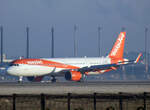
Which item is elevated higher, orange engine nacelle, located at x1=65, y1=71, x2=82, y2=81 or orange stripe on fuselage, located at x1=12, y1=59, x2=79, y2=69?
orange stripe on fuselage, located at x1=12, y1=59, x2=79, y2=69

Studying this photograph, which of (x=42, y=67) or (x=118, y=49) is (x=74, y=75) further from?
(x=118, y=49)

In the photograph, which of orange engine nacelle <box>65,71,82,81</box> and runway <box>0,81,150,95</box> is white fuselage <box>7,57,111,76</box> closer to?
orange engine nacelle <box>65,71,82,81</box>

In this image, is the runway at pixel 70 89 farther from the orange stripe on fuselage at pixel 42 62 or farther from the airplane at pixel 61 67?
the orange stripe on fuselage at pixel 42 62

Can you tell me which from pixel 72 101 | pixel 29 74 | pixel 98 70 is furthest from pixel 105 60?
pixel 72 101

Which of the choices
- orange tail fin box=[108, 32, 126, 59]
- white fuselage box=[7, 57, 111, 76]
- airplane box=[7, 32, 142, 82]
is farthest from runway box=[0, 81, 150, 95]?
orange tail fin box=[108, 32, 126, 59]

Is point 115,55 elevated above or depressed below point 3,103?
above

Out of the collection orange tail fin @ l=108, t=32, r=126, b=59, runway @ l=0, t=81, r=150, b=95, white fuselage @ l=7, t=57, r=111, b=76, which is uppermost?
orange tail fin @ l=108, t=32, r=126, b=59

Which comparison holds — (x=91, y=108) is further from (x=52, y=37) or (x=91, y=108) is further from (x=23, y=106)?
(x=52, y=37)

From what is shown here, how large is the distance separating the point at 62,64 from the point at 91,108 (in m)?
44.4

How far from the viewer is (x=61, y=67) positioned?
7462 cm

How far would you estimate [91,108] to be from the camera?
30531mm

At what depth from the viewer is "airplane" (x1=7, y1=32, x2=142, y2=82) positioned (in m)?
72.8

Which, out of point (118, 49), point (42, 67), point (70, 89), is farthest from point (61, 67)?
point (70, 89)

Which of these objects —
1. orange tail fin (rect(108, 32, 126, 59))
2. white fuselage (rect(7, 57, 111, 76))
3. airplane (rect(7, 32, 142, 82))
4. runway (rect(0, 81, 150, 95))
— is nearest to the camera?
runway (rect(0, 81, 150, 95))
